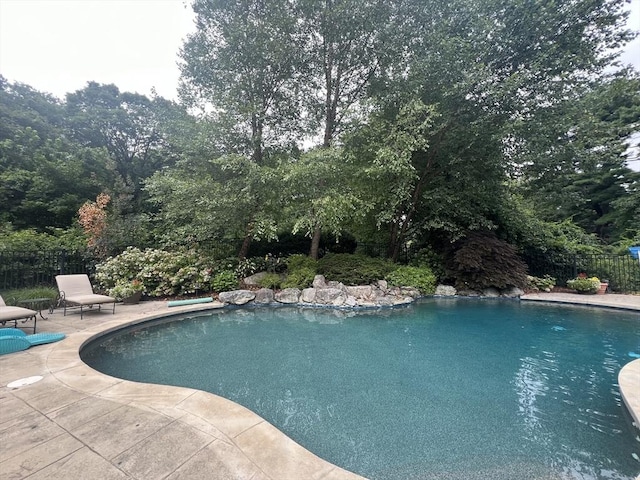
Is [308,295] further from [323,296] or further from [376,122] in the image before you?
[376,122]

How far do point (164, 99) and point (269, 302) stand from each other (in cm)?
1449

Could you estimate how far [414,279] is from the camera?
30.5 feet

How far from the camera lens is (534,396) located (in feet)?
10.4

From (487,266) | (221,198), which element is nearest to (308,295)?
(221,198)

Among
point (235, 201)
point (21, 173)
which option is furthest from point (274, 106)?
point (21, 173)

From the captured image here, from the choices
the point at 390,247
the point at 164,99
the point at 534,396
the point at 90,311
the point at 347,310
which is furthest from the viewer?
the point at 164,99

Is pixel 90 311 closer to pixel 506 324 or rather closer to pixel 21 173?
pixel 506 324

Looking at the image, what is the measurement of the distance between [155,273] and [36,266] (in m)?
2.79

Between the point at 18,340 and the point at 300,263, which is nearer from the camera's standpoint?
the point at 18,340

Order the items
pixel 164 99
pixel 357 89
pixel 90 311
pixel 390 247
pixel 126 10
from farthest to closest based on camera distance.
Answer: pixel 164 99, pixel 390 247, pixel 357 89, pixel 126 10, pixel 90 311

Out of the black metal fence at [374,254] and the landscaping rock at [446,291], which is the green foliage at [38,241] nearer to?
the black metal fence at [374,254]

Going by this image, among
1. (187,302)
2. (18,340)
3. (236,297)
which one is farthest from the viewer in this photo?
(236,297)

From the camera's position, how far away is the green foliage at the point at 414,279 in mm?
9203

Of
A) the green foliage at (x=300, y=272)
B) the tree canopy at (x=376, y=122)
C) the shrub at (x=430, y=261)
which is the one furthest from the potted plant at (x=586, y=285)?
the green foliage at (x=300, y=272)
